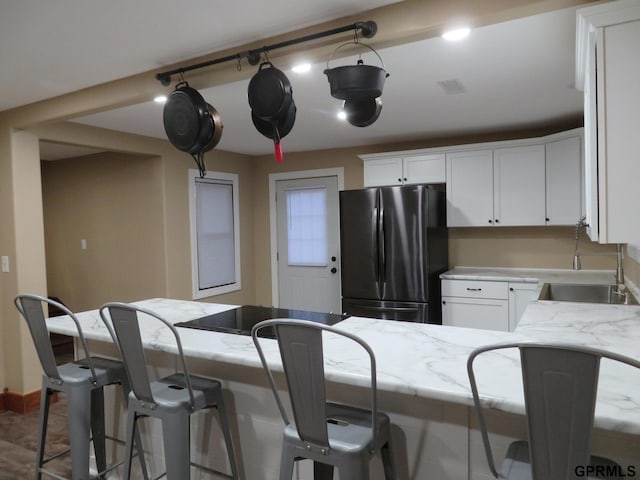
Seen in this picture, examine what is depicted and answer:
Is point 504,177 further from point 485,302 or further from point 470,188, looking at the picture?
point 485,302

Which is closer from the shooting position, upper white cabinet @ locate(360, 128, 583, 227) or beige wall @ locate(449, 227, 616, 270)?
upper white cabinet @ locate(360, 128, 583, 227)

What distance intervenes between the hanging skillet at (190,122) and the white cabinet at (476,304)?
2744 millimetres

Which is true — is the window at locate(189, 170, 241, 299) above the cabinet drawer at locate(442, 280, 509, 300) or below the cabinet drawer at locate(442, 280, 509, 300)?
above

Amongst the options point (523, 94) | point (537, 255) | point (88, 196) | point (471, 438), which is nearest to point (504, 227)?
point (537, 255)

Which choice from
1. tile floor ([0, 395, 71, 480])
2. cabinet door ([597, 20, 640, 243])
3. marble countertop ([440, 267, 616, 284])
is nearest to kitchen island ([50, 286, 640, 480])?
cabinet door ([597, 20, 640, 243])

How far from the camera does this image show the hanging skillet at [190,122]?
2.18 metres

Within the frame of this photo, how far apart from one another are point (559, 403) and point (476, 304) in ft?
10.5

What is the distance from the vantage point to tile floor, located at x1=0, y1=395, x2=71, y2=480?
2.65m

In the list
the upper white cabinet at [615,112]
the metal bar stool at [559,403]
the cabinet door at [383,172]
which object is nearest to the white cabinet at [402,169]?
the cabinet door at [383,172]

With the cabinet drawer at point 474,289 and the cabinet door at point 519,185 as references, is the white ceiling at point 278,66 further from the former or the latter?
the cabinet drawer at point 474,289

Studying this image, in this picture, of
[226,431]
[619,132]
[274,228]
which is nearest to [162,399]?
[226,431]

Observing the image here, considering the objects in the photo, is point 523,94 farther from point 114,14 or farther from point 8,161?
point 8,161

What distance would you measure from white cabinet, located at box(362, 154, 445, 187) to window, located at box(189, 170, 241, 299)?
5.63 ft

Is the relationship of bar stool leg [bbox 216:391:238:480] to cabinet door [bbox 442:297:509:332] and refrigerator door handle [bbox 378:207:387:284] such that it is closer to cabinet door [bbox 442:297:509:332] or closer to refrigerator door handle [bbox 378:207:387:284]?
refrigerator door handle [bbox 378:207:387:284]
